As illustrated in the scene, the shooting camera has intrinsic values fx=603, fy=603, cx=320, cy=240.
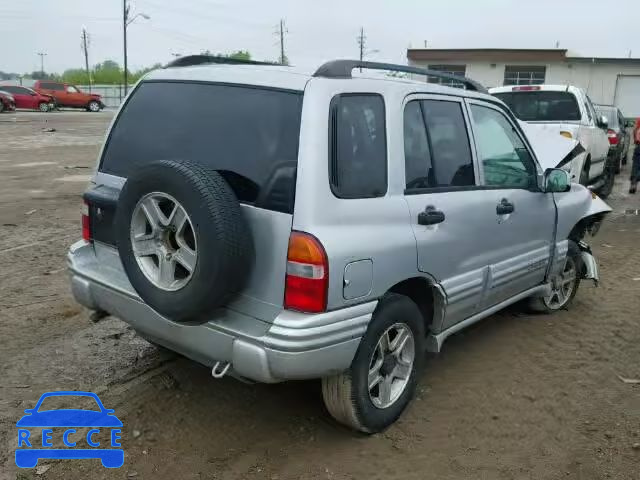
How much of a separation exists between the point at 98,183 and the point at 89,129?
2110cm

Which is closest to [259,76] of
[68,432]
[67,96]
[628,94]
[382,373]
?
[382,373]

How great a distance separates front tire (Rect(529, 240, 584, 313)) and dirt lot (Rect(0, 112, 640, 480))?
0.11 m

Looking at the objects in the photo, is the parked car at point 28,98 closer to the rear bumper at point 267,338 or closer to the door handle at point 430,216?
the rear bumper at point 267,338

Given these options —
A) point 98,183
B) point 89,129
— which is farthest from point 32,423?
point 89,129

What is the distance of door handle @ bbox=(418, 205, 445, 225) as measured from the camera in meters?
3.15

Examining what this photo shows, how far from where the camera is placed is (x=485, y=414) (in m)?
3.51

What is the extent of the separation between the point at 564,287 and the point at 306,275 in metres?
3.40

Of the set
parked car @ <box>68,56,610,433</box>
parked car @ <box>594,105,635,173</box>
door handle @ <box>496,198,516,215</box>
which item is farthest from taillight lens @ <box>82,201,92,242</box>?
parked car @ <box>594,105,635,173</box>

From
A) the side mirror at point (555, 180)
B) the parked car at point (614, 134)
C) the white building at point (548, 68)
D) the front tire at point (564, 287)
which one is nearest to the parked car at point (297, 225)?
the side mirror at point (555, 180)

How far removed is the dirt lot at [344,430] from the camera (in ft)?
9.85

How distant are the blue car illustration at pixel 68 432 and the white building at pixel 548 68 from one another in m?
33.4

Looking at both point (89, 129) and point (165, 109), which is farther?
point (89, 129)

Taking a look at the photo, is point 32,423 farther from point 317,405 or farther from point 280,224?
point 280,224

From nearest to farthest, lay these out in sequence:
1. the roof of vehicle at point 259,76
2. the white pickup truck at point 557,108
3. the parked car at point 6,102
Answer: the roof of vehicle at point 259,76
the white pickup truck at point 557,108
the parked car at point 6,102
